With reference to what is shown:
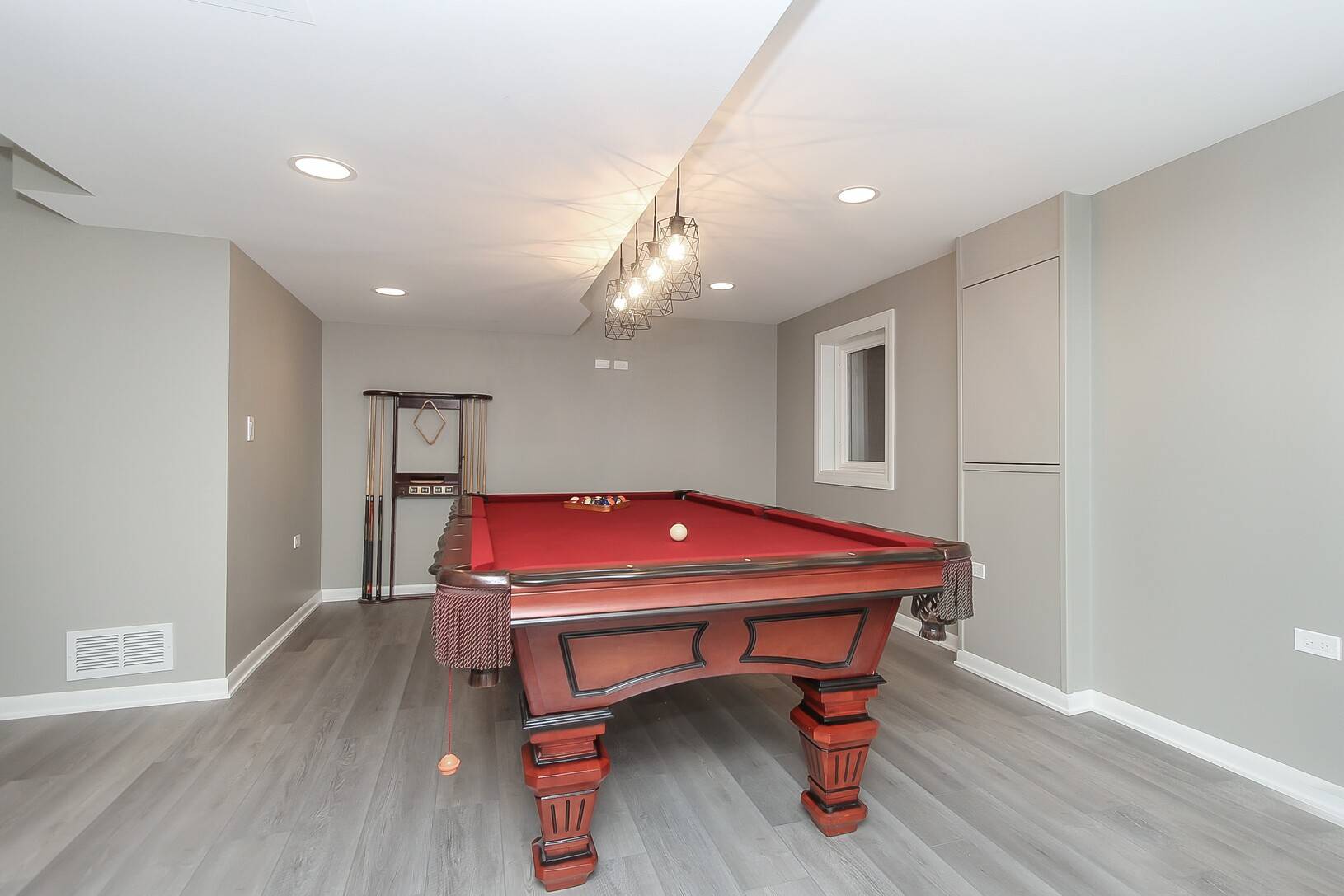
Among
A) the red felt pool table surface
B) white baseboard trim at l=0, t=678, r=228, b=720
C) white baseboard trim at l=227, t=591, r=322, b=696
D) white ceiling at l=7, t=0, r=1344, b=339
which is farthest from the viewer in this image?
white baseboard trim at l=227, t=591, r=322, b=696

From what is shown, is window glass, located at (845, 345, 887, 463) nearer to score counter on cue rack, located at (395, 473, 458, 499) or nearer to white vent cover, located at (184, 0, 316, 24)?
score counter on cue rack, located at (395, 473, 458, 499)

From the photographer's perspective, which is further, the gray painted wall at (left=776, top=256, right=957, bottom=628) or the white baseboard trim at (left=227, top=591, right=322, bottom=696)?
the gray painted wall at (left=776, top=256, right=957, bottom=628)

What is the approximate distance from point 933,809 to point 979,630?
5.04 ft

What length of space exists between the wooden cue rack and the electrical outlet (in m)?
4.51

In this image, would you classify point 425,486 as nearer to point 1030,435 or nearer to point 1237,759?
point 1030,435

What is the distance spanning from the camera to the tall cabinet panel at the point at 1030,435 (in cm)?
288

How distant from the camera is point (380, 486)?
487cm

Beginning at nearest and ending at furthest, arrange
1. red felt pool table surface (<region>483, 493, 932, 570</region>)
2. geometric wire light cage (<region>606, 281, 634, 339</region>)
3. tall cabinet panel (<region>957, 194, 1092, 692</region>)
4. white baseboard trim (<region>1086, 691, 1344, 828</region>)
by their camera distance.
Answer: red felt pool table surface (<region>483, 493, 932, 570</region>) < white baseboard trim (<region>1086, 691, 1344, 828</region>) < tall cabinet panel (<region>957, 194, 1092, 692</region>) < geometric wire light cage (<region>606, 281, 634, 339</region>)

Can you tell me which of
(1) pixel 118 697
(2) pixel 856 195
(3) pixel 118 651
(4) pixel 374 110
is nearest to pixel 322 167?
(4) pixel 374 110

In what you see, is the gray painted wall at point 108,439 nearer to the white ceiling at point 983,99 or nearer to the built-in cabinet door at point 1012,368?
the white ceiling at point 983,99

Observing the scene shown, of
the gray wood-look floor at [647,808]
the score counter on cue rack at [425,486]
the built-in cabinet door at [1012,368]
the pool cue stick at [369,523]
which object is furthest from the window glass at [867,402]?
the pool cue stick at [369,523]

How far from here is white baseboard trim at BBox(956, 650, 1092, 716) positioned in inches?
113

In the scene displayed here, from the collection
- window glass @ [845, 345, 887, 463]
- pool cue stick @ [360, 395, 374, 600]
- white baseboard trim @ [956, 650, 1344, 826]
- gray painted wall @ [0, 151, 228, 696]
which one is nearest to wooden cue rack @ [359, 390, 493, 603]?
pool cue stick @ [360, 395, 374, 600]

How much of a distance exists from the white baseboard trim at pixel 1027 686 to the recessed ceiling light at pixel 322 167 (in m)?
3.59
